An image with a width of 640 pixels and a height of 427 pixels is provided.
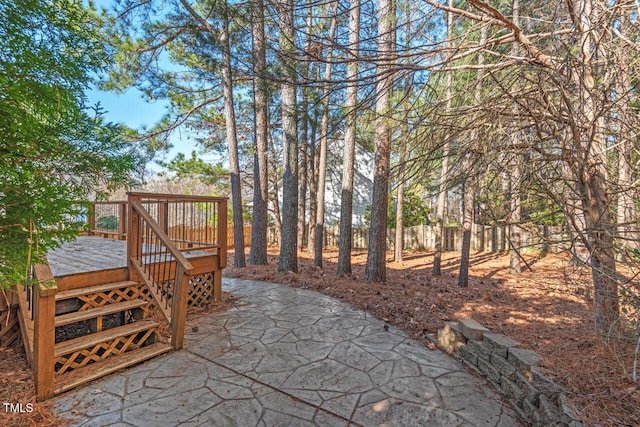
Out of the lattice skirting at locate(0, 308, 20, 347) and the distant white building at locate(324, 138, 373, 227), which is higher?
the distant white building at locate(324, 138, 373, 227)

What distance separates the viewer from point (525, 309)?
478 cm

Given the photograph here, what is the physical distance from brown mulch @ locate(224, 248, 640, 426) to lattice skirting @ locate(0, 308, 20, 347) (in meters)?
4.06

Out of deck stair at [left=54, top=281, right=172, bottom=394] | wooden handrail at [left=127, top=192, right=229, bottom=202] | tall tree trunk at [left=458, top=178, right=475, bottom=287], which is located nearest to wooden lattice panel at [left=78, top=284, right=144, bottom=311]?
deck stair at [left=54, top=281, right=172, bottom=394]

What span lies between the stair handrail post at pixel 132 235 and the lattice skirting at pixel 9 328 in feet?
3.69

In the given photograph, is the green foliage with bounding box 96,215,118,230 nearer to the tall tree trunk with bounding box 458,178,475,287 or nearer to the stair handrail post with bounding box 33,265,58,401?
the stair handrail post with bounding box 33,265,58,401

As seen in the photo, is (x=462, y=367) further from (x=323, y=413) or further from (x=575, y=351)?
(x=323, y=413)

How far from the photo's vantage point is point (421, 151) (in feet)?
12.4

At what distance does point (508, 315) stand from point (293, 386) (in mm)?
3442

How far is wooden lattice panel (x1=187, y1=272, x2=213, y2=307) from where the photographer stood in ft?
15.5

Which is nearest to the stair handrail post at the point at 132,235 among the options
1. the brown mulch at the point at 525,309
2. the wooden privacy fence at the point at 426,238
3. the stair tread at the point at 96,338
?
the stair tread at the point at 96,338

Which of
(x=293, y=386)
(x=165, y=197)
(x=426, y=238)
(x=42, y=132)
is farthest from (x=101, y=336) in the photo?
(x=426, y=238)

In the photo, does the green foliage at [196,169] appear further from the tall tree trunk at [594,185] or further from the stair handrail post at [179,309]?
the tall tree trunk at [594,185]

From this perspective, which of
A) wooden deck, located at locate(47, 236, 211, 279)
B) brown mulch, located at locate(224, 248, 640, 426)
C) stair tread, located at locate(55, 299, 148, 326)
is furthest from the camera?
wooden deck, located at locate(47, 236, 211, 279)

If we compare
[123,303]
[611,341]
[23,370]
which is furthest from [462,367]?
[23,370]
